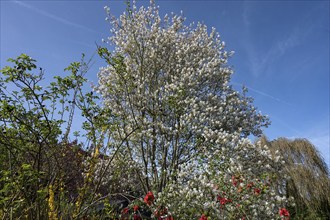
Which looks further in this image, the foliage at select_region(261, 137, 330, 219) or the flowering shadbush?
the foliage at select_region(261, 137, 330, 219)

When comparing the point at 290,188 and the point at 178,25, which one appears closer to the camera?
Result: the point at 178,25

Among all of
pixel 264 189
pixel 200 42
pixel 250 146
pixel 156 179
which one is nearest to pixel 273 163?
pixel 250 146

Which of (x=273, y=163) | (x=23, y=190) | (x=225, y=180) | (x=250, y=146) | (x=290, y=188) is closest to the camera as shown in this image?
(x=23, y=190)

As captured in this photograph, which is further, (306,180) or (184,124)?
(306,180)

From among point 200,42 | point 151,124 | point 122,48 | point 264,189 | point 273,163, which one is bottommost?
point 264,189

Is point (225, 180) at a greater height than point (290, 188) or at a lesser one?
lesser

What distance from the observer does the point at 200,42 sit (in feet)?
37.9

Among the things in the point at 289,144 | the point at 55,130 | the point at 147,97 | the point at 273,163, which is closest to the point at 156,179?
the point at 147,97

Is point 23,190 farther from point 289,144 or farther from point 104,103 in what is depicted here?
point 289,144

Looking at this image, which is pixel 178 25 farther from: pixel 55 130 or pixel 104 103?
pixel 55 130

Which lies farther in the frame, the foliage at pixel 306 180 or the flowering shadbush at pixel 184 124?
the foliage at pixel 306 180

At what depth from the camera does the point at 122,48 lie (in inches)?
431

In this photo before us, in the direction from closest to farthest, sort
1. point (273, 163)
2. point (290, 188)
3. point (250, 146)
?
1. point (250, 146)
2. point (273, 163)
3. point (290, 188)

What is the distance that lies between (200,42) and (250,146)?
18.0 feet
